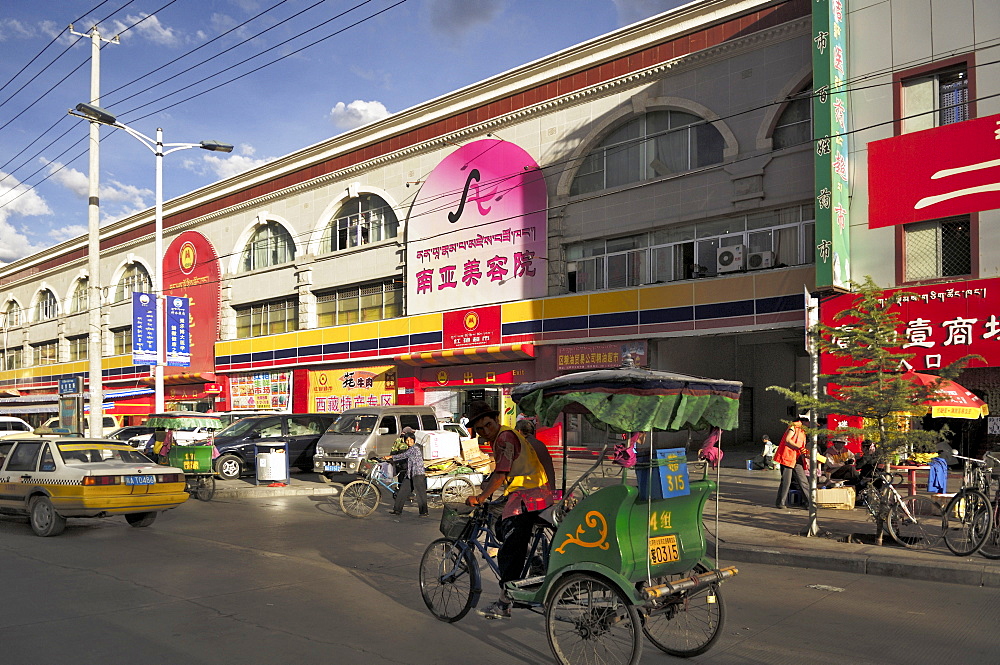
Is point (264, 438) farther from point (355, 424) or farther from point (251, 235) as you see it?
point (251, 235)

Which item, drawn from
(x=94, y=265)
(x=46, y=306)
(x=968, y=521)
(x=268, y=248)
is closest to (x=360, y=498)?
(x=968, y=521)

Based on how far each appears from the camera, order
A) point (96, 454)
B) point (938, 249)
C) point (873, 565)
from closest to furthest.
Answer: point (873, 565), point (96, 454), point (938, 249)

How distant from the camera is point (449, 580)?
23.5 feet

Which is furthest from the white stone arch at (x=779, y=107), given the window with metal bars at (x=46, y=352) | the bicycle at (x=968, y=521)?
the window with metal bars at (x=46, y=352)

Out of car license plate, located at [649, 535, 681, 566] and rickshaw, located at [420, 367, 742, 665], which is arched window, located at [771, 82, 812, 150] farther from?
car license plate, located at [649, 535, 681, 566]

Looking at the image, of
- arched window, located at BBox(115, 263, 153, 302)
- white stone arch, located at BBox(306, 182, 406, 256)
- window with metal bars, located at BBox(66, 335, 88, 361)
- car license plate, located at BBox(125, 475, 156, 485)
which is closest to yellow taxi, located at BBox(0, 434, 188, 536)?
car license plate, located at BBox(125, 475, 156, 485)

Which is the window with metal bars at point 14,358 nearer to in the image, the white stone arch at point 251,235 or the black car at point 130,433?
the white stone arch at point 251,235

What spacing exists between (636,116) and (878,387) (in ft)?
58.9

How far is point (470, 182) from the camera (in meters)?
31.9

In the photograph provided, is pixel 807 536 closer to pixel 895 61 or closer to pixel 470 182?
pixel 895 61

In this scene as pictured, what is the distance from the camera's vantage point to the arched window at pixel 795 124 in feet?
76.3

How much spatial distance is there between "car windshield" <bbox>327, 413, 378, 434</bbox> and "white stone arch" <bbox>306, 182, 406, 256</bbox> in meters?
14.4

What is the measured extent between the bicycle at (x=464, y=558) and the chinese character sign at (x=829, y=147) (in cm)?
1596

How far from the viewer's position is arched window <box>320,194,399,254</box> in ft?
118
